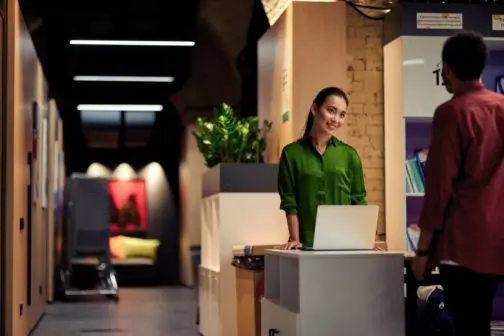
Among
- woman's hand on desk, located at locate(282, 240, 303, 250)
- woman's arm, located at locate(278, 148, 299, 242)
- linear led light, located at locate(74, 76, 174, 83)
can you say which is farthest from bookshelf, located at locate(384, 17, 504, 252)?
linear led light, located at locate(74, 76, 174, 83)

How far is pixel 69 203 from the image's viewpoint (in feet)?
46.3

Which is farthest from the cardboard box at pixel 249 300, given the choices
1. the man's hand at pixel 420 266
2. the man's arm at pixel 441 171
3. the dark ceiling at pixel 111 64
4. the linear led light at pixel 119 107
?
the linear led light at pixel 119 107

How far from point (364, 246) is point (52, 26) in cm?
792

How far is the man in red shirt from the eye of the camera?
2.80m

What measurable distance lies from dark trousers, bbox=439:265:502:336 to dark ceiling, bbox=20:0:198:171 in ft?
23.9

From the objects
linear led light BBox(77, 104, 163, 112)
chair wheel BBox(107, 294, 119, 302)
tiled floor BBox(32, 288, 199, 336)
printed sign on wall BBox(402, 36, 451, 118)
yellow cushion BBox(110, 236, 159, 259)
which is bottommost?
chair wheel BBox(107, 294, 119, 302)

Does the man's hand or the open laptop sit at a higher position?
the open laptop

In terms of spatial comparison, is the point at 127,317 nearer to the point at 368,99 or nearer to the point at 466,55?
the point at 368,99

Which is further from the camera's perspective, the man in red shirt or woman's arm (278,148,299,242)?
woman's arm (278,148,299,242)

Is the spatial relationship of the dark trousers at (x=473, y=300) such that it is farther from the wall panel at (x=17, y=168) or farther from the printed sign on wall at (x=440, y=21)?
the wall panel at (x=17, y=168)

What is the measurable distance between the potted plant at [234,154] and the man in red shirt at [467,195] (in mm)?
3620

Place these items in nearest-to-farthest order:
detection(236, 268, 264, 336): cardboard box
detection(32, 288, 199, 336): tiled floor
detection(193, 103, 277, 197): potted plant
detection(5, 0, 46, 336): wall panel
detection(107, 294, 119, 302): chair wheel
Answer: detection(236, 268, 264, 336): cardboard box < detection(5, 0, 46, 336): wall panel < detection(193, 103, 277, 197): potted plant < detection(32, 288, 199, 336): tiled floor < detection(107, 294, 119, 302): chair wheel

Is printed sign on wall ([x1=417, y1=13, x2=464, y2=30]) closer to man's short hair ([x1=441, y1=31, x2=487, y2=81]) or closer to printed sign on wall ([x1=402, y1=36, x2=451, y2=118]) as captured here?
printed sign on wall ([x1=402, y1=36, x2=451, y2=118])

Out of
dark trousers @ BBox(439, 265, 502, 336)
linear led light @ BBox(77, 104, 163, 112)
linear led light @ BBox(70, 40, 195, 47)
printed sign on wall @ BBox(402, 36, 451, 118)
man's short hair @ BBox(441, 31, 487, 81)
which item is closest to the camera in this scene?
dark trousers @ BBox(439, 265, 502, 336)
